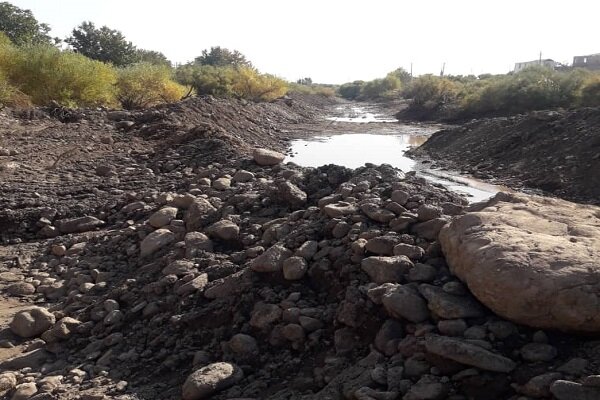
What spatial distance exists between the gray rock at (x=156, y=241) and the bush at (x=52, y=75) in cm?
1275

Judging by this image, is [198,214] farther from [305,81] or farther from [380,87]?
[305,81]

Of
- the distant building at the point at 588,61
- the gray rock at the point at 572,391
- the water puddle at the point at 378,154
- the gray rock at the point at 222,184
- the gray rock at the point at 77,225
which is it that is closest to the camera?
the gray rock at the point at 572,391

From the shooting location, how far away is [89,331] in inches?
191

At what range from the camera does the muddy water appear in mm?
15148

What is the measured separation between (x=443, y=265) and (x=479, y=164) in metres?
14.9

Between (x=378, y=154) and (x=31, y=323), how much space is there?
54.7 feet

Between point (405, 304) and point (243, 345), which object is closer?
point (405, 304)

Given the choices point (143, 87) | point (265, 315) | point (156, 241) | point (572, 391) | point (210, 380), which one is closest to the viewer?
point (572, 391)

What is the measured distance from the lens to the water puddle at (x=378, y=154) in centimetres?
1498

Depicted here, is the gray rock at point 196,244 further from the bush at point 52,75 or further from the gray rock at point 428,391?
the bush at point 52,75

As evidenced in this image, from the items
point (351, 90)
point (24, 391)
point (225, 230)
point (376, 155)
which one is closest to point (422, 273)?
point (225, 230)

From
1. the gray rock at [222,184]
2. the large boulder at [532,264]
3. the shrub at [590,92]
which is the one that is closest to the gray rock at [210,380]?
the large boulder at [532,264]

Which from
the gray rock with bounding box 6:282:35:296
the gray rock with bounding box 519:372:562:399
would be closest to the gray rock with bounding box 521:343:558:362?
Answer: the gray rock with bounding box 519:372:562:399

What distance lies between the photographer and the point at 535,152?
16828 millimetres
